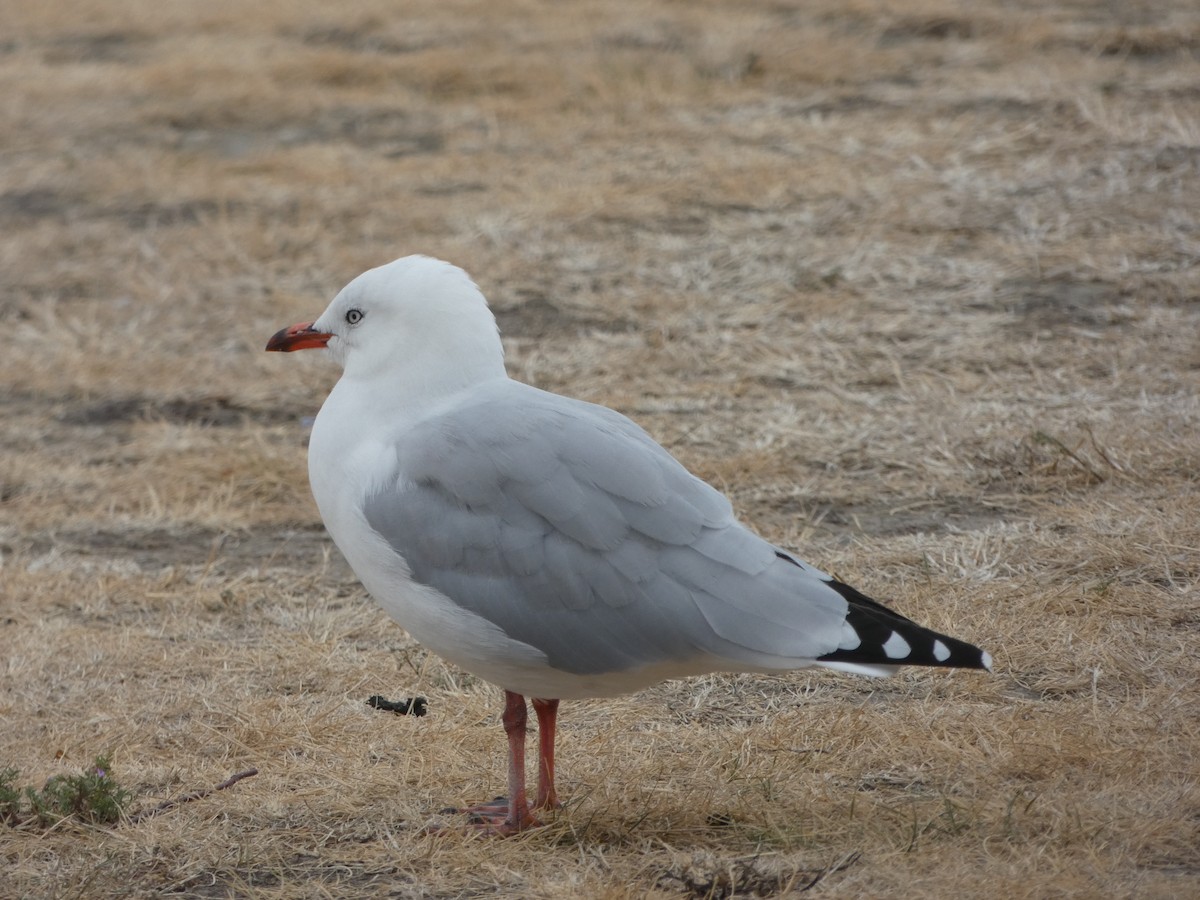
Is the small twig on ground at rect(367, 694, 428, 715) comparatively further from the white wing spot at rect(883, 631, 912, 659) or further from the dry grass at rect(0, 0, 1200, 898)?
the white wing spot at rect(883, 631, 912, 659)

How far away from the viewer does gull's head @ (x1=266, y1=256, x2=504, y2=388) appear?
3.30 metres

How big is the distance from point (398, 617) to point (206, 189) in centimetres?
617

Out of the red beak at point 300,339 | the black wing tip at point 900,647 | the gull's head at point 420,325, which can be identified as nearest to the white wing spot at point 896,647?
the black wing tip at point 900,647

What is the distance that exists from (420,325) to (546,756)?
985mm

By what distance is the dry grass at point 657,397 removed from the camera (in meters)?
3.13

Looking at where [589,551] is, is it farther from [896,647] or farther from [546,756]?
[896,647]

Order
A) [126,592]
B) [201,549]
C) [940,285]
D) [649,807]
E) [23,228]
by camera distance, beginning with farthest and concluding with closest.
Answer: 1. [23,228]
2. [940,285]
3. [201,549]
4. [126,592]
5. [649,807]

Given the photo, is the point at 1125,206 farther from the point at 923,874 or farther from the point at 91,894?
the point at 91,894

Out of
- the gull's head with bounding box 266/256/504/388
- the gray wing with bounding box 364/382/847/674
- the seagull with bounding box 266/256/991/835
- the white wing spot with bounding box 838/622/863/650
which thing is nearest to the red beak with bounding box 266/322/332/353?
the gull's head with bounding box 266/256/504/388

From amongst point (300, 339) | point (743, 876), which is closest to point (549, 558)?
point (743, 876)

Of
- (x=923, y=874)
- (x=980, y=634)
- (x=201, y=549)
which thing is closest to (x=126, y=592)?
(x=201, y=549)

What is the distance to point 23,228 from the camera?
8477 mm

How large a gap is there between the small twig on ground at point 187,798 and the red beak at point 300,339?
1.01m

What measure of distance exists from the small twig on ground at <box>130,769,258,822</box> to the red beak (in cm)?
101
